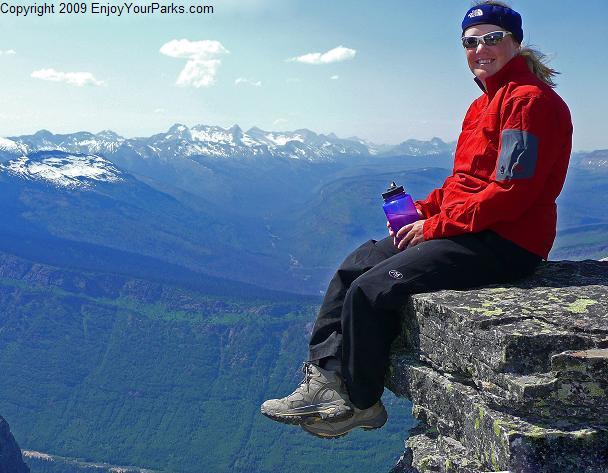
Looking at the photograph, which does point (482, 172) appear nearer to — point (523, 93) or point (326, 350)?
point (523, 93)

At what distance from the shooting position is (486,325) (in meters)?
6.54

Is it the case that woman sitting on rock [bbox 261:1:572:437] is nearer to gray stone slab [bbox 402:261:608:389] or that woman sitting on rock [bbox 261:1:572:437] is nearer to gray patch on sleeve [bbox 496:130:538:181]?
gray patch on sleeve [bbox 496:130:538:181]

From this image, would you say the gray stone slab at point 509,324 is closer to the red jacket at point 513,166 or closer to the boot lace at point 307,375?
the red jacket at point 513,166

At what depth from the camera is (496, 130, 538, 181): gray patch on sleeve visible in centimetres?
733

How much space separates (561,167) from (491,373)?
9.40ft

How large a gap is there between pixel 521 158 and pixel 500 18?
1.94m

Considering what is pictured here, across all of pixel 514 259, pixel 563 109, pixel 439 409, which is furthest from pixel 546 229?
pixel 439 409

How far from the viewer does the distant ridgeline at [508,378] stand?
235 inches

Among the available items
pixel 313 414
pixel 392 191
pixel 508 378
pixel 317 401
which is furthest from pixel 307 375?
pixel 508 378

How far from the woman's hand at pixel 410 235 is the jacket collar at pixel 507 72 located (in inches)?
75.2

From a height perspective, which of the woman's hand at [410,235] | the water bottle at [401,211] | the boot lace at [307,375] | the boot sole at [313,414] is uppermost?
the water bottle at [401,211]

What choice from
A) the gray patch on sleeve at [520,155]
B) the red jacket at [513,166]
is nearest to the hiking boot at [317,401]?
the red jacket at [513,166]

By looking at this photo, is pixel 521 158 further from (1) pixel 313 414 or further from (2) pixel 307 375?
(1) pixel 313 414

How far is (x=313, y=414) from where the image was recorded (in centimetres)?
836
